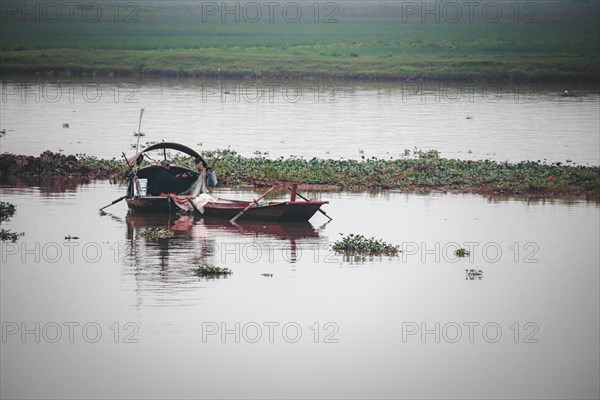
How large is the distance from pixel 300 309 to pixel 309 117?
42.1m

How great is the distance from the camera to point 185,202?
111 ft

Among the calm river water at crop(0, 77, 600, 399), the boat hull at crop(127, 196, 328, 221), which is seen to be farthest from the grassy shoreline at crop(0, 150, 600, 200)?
the boat hull at crop(127, 196, 328, 221)

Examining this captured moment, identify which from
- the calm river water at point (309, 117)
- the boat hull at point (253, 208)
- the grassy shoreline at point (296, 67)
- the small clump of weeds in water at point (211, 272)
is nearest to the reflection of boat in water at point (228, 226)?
the boat hull at point (253, 208)

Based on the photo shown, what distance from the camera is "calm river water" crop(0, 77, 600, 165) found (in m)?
51.3

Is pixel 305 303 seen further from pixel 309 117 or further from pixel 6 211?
pixel 309 117

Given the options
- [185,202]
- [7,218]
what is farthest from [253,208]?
[7,218]

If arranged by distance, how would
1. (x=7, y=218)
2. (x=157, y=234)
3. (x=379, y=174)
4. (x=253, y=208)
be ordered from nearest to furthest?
(x=157, y=234), (x=253, y=208), (x=7, y=218), (x=379, y=174)

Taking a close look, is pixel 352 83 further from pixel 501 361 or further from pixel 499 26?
pixel 501 361

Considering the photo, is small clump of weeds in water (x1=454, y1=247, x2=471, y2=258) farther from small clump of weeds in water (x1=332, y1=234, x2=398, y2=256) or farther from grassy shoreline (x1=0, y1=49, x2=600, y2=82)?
grassy shoreline (x1=0, y1=49, x2=600, y2=82)

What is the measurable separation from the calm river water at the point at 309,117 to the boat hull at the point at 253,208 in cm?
1340

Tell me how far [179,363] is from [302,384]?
2.28 m

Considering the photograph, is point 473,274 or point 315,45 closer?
point 473,274

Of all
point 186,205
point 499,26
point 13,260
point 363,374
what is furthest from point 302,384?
point 499,26

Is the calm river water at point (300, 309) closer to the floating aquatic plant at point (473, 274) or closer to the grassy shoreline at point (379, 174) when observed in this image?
the floating aquatic plant at point (473, 274)
